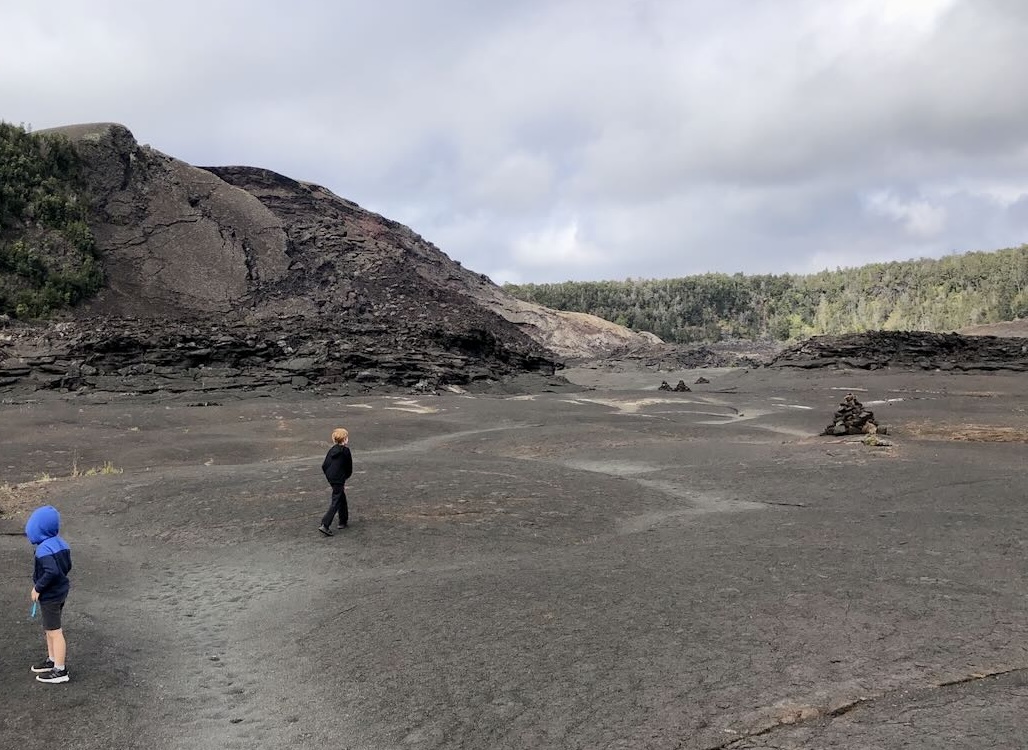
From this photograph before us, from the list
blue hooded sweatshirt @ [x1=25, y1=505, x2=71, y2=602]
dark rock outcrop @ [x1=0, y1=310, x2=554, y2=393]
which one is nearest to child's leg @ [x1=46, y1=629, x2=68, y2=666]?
blue hooded sweatshirt @ [x1=25, y1=505, x2=71, y2=602]

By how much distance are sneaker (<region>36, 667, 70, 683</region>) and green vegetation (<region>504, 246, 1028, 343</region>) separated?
103335 mm

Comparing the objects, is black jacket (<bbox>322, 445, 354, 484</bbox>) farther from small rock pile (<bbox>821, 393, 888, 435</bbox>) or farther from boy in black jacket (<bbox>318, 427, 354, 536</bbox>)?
small rock pile (<bbox>821, 393, 888, 435</bbox>)

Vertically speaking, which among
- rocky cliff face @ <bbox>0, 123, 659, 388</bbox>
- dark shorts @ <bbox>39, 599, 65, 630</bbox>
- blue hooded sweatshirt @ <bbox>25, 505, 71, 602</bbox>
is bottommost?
dark shorts @ <bbox>39, 599, 65, 630</bbox>

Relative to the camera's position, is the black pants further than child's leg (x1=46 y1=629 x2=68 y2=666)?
Yes

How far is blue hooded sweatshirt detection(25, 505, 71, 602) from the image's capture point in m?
5.90

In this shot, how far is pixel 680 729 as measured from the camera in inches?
197

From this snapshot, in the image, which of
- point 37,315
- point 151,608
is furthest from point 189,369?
point 151,608

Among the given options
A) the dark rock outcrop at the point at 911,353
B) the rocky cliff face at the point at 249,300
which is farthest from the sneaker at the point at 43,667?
the dark rock outcrop at the point at 911,353

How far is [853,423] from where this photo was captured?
19719 mm

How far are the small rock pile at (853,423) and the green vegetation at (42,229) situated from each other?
35.5m

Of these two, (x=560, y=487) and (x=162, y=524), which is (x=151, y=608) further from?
(x=560, y=487)

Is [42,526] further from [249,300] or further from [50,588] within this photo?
[249,300]

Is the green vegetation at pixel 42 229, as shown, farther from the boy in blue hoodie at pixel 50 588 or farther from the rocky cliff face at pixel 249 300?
the boy in blue hoodie at pixel 50 588

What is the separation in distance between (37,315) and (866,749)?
1623 inches
